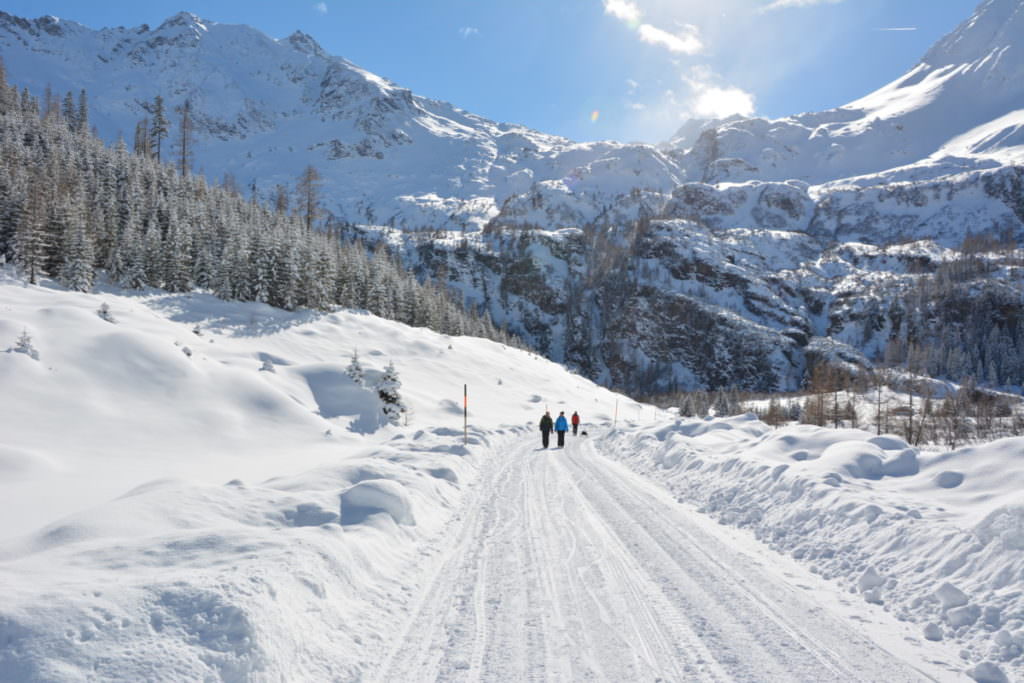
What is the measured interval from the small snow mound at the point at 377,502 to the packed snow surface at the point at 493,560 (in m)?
0.04

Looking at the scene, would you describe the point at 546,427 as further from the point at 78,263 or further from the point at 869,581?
the point at 78,263

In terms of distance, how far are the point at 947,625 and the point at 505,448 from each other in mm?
17970

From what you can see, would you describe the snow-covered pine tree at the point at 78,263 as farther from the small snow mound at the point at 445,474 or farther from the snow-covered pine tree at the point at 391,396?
the small snow mound at the point at 445,474

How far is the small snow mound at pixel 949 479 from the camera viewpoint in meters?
9.61

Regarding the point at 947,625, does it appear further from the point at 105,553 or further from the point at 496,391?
the point at 496,391

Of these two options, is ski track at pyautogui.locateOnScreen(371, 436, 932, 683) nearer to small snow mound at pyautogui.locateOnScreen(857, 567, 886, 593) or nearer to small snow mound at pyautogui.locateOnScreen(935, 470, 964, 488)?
small snow mound at pyautogui.locateOnScreen(857, 567, 886, 593)

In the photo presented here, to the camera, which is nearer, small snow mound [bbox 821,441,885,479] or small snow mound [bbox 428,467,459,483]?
small snow mound [bbox 821,441,885,479]

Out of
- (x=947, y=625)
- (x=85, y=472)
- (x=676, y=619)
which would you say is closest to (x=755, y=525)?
(x=947, y=625)

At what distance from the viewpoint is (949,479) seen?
382 inches

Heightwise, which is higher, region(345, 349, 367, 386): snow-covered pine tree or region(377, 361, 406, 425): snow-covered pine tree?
region(345, 349, 367, 386): snow-covered pine tree

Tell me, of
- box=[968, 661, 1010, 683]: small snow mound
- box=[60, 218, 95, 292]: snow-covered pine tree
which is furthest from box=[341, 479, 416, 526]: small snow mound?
box=[60, 218, 95, 292]: snow-covered pine tree

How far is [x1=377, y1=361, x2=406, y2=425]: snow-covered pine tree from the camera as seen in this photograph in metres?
28.5

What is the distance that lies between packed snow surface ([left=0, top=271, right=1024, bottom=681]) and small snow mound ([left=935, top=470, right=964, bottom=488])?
27 millimetres

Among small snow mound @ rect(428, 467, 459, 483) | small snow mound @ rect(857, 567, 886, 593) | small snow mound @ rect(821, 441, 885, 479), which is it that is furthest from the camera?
small snow mound @ rect(428, 467, 459, 483)
